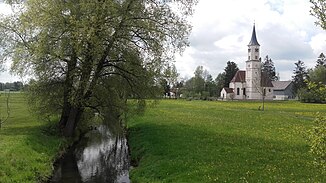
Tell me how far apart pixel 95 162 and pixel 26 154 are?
5.25 metres

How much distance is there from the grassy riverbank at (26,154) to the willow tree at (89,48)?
306 cm

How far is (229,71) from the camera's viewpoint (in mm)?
164875

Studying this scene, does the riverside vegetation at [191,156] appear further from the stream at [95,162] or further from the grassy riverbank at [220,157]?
the stream at [95,162]

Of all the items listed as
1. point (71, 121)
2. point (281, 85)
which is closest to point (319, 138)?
point (71, 121)

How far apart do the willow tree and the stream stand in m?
2.82

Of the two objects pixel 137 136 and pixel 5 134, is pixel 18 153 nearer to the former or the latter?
pixel 5 134

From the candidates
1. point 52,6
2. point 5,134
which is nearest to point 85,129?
point 5,134

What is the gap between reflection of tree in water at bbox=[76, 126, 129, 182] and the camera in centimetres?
2065

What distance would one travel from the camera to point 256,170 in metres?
16.9

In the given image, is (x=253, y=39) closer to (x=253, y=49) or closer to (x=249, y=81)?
(x=253, y=49)

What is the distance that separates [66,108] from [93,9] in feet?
29.7

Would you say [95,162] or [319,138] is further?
[95,162]

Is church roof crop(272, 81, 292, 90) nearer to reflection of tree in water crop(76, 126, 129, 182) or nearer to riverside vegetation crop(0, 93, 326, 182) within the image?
reflection of tree in water crop(76, 126, 129, 182)

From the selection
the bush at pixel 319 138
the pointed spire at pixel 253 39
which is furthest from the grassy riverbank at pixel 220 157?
the pointed spire at pixel 253 39
